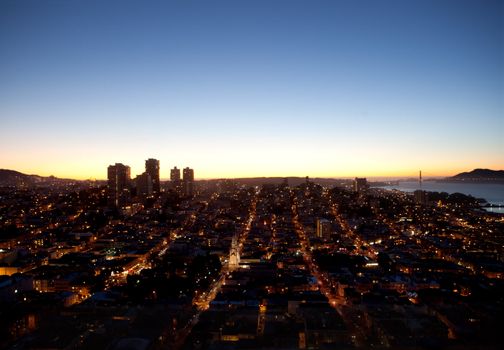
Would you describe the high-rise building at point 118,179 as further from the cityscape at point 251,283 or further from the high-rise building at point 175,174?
the cityscape at point 251,283

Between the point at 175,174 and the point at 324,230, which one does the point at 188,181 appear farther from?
the point at 324,230

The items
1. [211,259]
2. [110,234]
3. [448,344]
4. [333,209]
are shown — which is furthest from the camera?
[333,209]

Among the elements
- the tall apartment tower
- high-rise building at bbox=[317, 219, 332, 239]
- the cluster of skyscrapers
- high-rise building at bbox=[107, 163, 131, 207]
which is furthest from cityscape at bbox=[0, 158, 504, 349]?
the tall apartment tower

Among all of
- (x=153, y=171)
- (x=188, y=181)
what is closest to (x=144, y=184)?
(x=153, y=171)

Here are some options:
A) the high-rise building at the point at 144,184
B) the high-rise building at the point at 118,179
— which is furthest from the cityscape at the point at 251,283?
the high-rise building at the point at 144,184

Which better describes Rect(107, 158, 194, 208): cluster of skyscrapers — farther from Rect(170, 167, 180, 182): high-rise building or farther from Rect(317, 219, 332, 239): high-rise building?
Rect(317, 219, 332, 239): high-rise building

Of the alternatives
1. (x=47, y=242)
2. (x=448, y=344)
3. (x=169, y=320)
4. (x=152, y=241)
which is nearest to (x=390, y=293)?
(x=448, y=344)

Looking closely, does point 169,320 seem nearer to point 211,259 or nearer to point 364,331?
point 364,331
